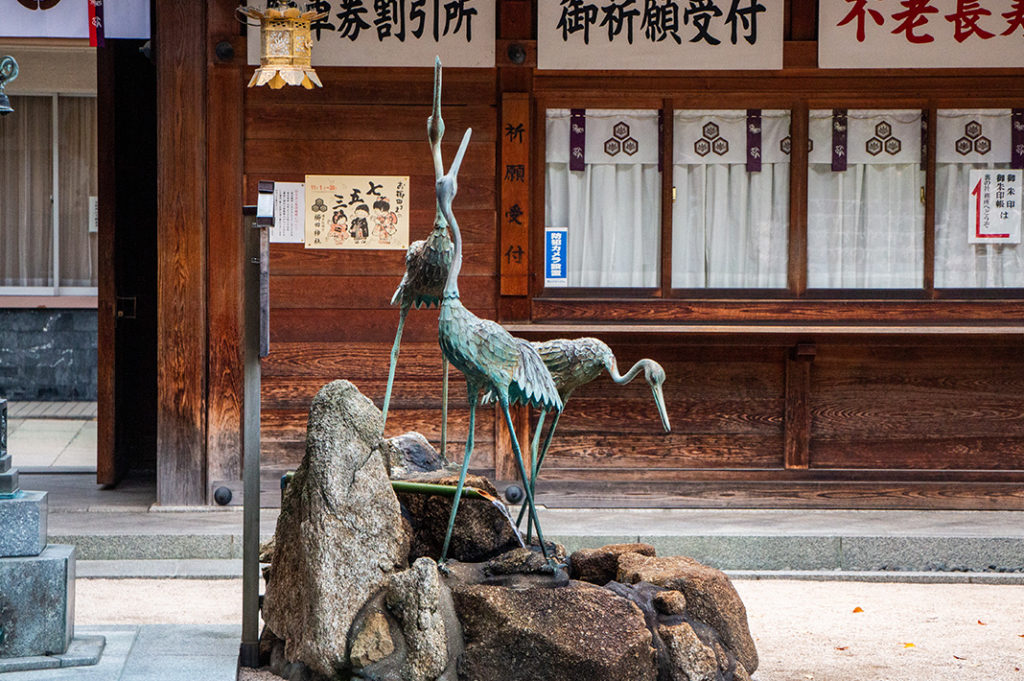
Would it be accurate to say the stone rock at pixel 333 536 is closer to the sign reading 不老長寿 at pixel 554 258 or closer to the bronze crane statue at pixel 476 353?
the bronze crane statue at pixel 476 353

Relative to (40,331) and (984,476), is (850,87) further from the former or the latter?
(40,331)

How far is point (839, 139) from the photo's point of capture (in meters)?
10.5

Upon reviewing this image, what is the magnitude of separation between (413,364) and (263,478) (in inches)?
58.6

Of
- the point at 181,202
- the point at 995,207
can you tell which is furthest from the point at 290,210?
the point at 995,207

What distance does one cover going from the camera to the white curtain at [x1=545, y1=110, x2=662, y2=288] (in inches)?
415

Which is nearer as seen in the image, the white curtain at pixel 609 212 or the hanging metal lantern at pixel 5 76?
the hanging metal lantern at pixel 5 76

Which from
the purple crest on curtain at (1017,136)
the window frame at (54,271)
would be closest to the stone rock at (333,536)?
the purple crest on curtain at (1017,136)

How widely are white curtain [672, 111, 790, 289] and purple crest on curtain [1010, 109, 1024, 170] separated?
1.80 meters

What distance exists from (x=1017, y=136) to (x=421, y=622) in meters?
7.02

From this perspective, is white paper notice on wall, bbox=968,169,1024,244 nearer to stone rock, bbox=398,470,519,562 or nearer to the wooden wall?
the wooden wall

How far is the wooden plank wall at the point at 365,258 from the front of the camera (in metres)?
10.2

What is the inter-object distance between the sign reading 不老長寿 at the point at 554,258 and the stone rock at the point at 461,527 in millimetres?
3957

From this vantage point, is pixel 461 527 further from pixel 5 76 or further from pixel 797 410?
pixel 797 410

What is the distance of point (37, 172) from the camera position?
715 inches
